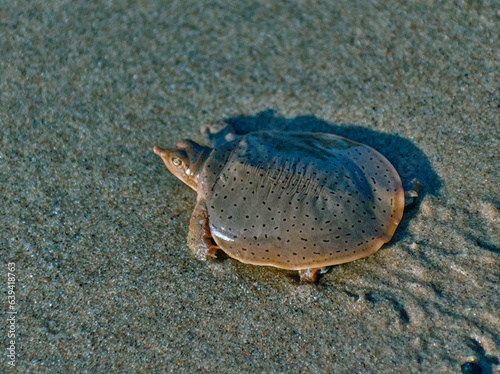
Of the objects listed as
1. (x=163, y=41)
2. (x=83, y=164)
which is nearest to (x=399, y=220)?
(x=83, y=164)

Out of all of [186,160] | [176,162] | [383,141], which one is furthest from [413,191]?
[176,162]

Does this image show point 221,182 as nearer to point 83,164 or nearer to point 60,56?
point 83,164

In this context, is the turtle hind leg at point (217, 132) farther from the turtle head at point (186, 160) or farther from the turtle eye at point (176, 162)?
the turtle eye at point (176, 162)

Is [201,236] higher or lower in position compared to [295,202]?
lower

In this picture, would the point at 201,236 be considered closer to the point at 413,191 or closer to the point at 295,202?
the point at 295,202

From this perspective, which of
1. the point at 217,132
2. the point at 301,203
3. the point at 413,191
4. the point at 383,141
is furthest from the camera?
the point at 217,132

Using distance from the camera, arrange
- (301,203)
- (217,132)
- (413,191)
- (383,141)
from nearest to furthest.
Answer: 1. (301,203)
2. (413,191)
3. (383,141)
4. (217,132)

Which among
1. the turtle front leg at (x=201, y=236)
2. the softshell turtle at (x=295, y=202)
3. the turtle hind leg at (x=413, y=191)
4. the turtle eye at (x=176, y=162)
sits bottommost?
the turtle front leg at (x=201, y=236)

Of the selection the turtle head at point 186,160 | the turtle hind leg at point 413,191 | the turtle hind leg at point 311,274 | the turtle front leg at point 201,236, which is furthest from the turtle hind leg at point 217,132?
the turtle hind leg at point 413,191
